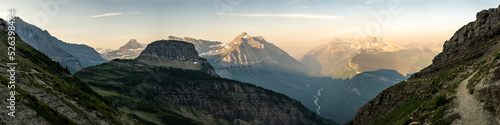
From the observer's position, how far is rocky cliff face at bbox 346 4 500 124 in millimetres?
52812

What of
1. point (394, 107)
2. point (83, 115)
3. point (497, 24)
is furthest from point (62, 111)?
point (497, 24)

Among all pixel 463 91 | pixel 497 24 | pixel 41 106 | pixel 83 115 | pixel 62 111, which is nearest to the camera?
pixel 463 91

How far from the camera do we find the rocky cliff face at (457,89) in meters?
52.8

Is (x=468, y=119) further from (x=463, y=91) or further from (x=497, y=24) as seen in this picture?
(x=497, y=24)

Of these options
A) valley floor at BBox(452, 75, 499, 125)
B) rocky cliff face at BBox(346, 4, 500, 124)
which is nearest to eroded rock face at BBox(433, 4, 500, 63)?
rocky cliff face at BBox(346, 4, 500, 124)

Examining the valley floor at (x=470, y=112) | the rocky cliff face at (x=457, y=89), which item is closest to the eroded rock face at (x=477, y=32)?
the rocky cliff face at (x=457, y=89)

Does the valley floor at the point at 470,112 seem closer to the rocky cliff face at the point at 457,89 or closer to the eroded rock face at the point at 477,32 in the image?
the rocky cliff face at the point at 457,89

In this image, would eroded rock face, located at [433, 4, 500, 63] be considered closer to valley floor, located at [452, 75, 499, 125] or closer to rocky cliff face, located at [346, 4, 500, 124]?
rocky cliff face, located at [346, 4, 500, 124]

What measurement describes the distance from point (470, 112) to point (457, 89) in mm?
16001

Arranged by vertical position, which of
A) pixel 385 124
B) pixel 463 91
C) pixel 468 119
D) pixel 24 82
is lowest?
pixel 385 124

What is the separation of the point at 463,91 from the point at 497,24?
2486 inches

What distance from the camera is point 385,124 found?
91.6m

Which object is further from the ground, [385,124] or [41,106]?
[41,106]

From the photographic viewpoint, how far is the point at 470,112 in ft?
173
